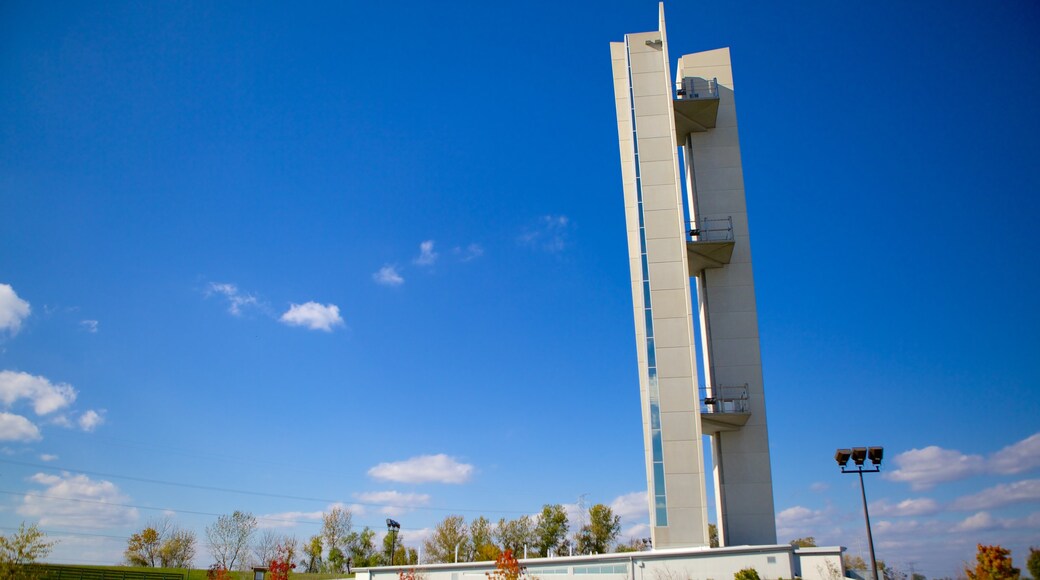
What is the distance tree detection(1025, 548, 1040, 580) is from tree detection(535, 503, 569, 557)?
55.7 m

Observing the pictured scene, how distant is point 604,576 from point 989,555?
13158 millimetres

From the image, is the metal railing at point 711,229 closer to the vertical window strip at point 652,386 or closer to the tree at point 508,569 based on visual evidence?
the vertical window strip at point 652,386

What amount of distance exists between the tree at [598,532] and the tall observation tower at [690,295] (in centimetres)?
4719

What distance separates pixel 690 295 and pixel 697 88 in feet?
35.4

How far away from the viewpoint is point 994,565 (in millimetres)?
21641

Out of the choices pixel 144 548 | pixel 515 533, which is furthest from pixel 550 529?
pixel 144 548

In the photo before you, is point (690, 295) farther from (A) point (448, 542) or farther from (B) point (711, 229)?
(A) point (448, 542)

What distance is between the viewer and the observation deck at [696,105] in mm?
31875

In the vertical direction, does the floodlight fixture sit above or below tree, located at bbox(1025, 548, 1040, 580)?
above

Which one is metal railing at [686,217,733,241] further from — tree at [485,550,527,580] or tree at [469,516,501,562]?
tree at [469,516,501,562]

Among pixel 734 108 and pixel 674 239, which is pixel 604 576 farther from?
pixel 734 108

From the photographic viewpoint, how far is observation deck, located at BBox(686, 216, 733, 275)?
3034 centimetres

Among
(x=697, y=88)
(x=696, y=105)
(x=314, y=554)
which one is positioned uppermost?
(x=697, y=88)

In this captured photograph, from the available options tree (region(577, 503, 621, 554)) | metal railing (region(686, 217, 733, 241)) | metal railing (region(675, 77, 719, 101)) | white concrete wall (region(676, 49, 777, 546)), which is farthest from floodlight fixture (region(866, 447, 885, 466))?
tree (region(577, 503, 621, 554))
